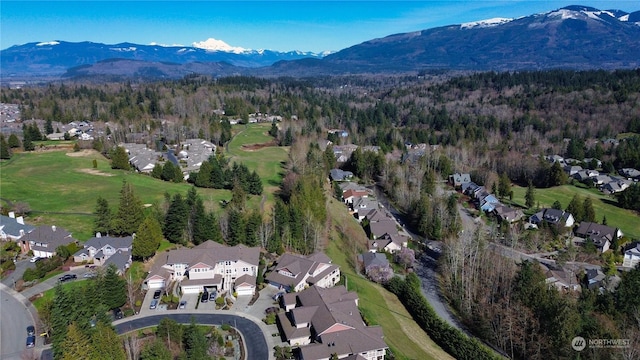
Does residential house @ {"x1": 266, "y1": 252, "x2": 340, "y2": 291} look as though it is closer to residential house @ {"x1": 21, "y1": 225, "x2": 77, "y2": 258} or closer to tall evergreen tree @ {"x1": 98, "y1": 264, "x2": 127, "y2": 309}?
tall evergreen tree @ {"x1": 98, "y1": 264, "x2": 127, "y2": 309}

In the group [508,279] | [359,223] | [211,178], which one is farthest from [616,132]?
[211,178]

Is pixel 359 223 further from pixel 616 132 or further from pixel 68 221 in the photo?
Result: pixel 616 132

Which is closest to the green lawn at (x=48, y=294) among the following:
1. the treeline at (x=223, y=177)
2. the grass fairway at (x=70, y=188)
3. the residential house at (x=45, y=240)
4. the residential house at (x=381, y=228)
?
the residential house at (x=45, y=240)

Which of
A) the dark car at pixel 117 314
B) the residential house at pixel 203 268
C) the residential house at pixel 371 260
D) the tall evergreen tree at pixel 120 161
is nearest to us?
the dark car at pixel 117 314

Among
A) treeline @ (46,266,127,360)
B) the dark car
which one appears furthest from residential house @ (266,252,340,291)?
treeline @ (46,266,127,360)

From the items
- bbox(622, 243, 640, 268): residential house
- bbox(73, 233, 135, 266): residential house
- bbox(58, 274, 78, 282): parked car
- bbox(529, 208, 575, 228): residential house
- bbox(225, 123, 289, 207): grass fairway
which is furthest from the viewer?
bbox(225, 123, 289, 207): grass fairway

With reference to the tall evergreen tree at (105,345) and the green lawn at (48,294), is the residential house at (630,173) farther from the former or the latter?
the green lawn at (48,294)
